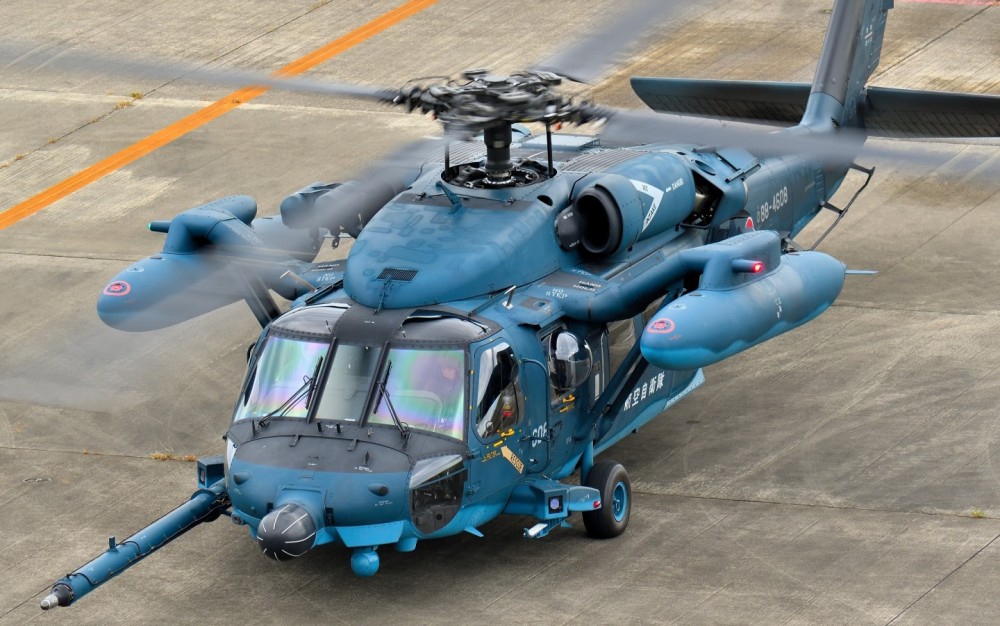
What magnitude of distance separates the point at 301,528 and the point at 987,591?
632cm

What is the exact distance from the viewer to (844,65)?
22906 mm

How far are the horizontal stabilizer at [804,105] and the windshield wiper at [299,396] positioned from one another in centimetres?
860

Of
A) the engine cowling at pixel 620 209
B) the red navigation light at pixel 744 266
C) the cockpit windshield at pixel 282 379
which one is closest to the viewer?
the cockpit windshield at pixel 282 379

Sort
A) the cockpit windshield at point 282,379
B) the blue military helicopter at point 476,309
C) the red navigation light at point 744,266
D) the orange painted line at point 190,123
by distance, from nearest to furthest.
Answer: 1. the blue military helicopter at point 476,309
2. the cockpit windshield at point 282,379
3. the red navigation light at point 744,266
4. the orange painted line at point 190,123

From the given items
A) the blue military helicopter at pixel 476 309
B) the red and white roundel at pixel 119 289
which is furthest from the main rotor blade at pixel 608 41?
the red and white roundel at pixel 119 289

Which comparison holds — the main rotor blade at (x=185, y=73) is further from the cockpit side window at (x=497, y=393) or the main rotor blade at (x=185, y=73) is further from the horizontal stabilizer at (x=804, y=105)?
the horizontal stabilizer at (x=804, y=105)

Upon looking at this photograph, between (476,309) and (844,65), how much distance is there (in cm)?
820

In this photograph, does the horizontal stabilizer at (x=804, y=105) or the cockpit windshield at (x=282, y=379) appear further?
the horizontal stabilizer at (x=804, y=105)

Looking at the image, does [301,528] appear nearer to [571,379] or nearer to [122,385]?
[571,379]

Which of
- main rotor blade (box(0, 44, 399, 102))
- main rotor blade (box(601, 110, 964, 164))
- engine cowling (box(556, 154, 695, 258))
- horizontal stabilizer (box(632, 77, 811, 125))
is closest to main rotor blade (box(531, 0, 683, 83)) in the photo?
main rotor blade (box(601, 110, 964, 164))

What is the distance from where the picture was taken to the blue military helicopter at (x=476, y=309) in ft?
52.6

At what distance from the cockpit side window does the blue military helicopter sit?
0.02m

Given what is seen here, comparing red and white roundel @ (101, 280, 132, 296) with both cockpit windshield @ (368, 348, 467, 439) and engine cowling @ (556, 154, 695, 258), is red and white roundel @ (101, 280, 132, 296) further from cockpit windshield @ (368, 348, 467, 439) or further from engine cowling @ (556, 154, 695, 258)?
engine cowling @ (556, 154, 695, 258)

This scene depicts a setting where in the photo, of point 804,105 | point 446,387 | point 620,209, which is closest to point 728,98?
point 804,105
